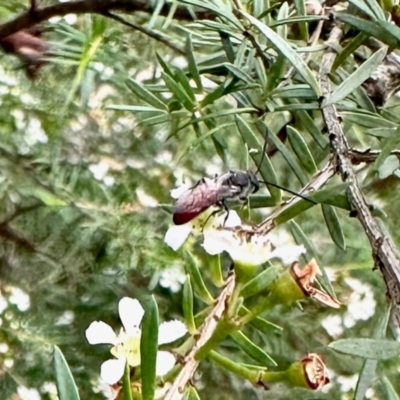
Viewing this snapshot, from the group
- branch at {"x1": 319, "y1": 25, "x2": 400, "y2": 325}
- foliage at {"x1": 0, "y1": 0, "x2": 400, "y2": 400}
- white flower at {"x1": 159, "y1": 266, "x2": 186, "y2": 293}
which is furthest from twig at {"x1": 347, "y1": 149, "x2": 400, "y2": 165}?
white flower at {"x1": 159, "y1": 266, "x2": 186, "y2": 293}

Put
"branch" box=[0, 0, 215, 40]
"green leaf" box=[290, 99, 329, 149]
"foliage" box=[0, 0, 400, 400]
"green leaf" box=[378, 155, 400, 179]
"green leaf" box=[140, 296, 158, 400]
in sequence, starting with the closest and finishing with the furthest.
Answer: "green leaf" box=[140, 296, 158, 400] → "green leaf" box=[378, 155, 400, 179] → "green leaf" box=[290, 99, 329, 149] → "branch" box=[0, 0, 215, 40] → "foliage" box=[0, 0, 400, 400]

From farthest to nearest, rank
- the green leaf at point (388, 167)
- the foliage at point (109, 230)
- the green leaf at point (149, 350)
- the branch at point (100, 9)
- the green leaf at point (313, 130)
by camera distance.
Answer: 1. the foliage at point (109, 230)
2. the branch at point (100, 9)
3. the green leaf at point (313, 130)
4. the green leaf at point (388, 167)
5. the green leaf at point (149, 350)

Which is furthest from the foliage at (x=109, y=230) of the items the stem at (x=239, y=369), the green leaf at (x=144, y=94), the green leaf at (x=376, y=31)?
the stem at (x=239, y=369)

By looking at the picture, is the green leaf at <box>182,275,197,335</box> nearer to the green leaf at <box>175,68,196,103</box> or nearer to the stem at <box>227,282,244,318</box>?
the stem at <box>227,282,244,318</box>

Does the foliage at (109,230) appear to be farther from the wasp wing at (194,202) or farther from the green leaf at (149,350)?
the green leaf at (149,350)

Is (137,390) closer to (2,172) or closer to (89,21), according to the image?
(89,21)

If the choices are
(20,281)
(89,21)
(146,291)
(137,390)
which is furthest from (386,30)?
(20,281)

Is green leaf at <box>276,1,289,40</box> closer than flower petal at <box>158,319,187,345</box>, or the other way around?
flower petal at <box>158,319,187,345</box>
